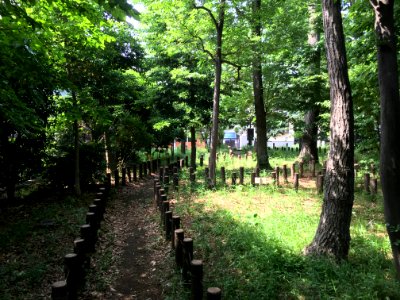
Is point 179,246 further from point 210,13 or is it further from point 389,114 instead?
point 210,13

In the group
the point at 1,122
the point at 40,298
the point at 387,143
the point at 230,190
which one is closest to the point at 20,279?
the point at 40,298

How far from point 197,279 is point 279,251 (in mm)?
2001

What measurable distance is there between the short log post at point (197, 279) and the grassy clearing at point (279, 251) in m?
0.45

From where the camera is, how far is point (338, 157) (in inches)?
206

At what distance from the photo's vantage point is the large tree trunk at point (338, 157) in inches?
205

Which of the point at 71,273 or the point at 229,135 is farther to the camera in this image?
the point at 229,135

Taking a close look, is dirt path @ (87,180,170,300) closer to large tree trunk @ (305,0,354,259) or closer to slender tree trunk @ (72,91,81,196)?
slender tree trunk @ (72,91,81,196)

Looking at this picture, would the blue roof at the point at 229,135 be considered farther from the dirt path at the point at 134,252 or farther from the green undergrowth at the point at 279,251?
the green undergrowth at the point at 279,251

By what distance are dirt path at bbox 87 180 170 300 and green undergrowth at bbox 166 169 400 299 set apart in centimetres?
56

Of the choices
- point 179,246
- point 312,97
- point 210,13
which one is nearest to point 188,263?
point 179,246

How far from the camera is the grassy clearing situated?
4.46 metres

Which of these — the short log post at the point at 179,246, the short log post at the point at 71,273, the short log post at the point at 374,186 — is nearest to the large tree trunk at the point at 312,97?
the short log post at the point at 374,186

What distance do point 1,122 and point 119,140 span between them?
288 inches

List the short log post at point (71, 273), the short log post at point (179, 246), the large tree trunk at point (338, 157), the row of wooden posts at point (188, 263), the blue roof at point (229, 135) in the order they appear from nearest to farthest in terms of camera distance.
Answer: the row of wooden posts at point (188, 263)
the short log post at point (71, 273)
the large tree trunk at point (338, 157)
the short log post at point (179, 246)
the blue roof at point (229, 135)
